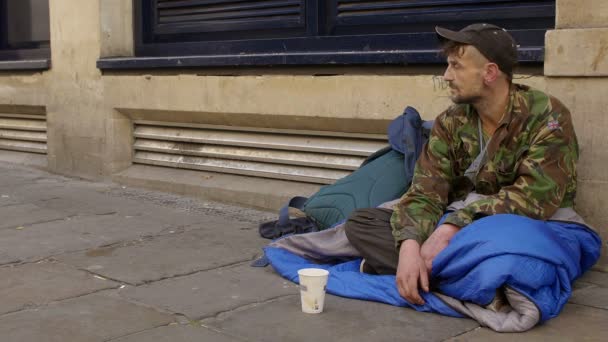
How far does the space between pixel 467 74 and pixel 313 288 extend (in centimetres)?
111

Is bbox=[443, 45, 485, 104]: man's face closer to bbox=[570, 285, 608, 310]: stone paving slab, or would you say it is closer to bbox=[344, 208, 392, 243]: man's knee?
bbox=[344, 208, 392, 243]: man's knee

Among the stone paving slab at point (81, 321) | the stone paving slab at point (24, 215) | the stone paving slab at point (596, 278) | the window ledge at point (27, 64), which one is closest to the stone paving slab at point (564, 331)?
the stone paving slab at point (596, 278)

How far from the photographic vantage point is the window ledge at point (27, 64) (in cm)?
761

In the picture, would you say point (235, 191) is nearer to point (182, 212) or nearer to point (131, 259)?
point (182, 212)

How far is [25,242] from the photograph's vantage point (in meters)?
4.96

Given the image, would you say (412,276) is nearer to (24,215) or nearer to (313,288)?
(313,288)

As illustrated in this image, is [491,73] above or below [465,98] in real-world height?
above

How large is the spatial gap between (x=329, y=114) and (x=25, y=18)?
174 inches

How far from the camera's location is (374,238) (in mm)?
3934

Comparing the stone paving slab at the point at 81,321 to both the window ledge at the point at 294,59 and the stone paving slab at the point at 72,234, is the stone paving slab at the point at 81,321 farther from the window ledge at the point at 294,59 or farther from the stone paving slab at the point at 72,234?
the window ledge at the point at 294,59

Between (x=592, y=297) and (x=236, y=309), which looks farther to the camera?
(x=592, y=297)

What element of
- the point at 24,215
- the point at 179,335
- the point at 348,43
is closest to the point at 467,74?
the point at 179,335

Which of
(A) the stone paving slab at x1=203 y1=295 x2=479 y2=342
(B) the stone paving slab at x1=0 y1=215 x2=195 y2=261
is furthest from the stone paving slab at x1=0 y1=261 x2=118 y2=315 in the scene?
(A) the stone paving slab at x1=203 y1=295 x2=479 y2=342

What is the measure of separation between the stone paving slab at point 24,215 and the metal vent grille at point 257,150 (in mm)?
1154
